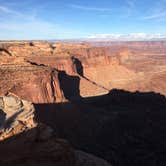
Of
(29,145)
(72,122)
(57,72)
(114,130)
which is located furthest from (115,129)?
(29,145)

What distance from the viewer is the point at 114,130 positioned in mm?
45000

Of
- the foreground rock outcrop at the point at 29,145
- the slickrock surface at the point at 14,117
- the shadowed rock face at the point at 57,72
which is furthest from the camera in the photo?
the shadowed rock face at the point at 57,72

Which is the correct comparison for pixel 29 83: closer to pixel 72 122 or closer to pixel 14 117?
pixel 72 122

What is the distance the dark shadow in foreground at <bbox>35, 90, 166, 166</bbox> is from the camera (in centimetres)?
3928

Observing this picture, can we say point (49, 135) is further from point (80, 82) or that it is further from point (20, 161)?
point (80, 82)

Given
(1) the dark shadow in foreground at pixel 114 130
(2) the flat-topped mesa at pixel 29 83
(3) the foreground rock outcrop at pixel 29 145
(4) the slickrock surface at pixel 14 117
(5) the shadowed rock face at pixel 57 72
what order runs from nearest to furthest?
1. (3) the foreground rock outcrop at pixel 29 145
2. (4) the slickrock surface at pixel 14 117
3. (1) the dark shadow in foreground at pixel 114 130
4. (2) the flat-topped mesa at pixel 29 83
5. (5) the shadowed rock face at pixel 57 72

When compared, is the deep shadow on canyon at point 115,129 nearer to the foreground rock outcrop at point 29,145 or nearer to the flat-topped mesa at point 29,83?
the flat-topped mesa at point 29,83

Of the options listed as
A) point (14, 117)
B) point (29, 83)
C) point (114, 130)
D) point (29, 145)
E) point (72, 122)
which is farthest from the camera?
point (29, 83)

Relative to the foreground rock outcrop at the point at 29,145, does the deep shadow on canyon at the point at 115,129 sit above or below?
below

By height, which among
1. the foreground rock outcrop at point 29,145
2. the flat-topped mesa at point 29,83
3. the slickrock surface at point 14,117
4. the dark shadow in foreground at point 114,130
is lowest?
the dark shadow in foreground at point 114,130

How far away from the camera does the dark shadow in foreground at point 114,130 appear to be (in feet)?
129

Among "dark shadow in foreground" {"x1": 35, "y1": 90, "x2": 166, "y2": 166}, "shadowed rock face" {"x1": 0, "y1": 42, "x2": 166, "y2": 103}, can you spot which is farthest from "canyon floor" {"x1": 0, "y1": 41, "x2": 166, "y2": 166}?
"shadowed rock face" {"x1": 0, "y1": 42, "x2": 166, "y2": 103}

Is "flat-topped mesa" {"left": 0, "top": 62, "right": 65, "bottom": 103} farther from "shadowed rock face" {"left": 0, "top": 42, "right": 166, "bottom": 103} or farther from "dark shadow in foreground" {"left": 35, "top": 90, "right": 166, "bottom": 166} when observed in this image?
"dark shadow in foreground" {"left": 35, "top": 90, "right": 166, "bottom": 166}

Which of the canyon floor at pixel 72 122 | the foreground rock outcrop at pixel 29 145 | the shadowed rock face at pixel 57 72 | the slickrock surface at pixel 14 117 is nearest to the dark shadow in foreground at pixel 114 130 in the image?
the canyon floor at pixel 72 122
